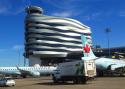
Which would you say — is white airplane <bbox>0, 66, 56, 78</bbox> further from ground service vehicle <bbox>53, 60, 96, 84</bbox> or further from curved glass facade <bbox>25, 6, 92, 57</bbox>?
curved glass facade <bbox>25, 6, 92, 57</bbox>

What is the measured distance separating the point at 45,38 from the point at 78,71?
130043 mm

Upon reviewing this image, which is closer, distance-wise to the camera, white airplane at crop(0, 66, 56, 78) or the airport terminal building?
white airplane at crop(0, 66, 56, 78)

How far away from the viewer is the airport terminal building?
575 feet

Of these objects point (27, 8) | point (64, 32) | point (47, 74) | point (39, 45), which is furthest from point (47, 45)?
point (47, 74)

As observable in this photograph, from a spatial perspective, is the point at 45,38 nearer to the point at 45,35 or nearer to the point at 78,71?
the point at 45,35

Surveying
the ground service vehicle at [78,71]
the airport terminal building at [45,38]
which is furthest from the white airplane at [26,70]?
the airport terminal building at [45,38]

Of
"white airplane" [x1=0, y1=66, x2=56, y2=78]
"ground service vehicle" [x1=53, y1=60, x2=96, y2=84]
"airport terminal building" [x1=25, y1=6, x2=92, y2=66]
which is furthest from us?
"airport terminal building" [x1=25, y1=6, x2=92, y2=66]

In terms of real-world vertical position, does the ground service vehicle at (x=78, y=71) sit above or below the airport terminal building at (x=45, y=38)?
below

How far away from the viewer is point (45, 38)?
580ft

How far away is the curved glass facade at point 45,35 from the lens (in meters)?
175

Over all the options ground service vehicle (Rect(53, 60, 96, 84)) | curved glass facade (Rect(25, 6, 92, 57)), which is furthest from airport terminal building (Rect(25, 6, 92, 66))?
ground service vehicle (Rect(53, 60, 96, 84))

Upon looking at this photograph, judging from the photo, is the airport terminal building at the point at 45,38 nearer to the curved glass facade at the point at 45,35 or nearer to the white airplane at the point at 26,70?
the curved glass facade at the point at 45,35

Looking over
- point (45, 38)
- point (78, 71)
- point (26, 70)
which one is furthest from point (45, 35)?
point (78, 71)

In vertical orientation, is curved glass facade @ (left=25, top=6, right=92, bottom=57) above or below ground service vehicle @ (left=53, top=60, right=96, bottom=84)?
above
